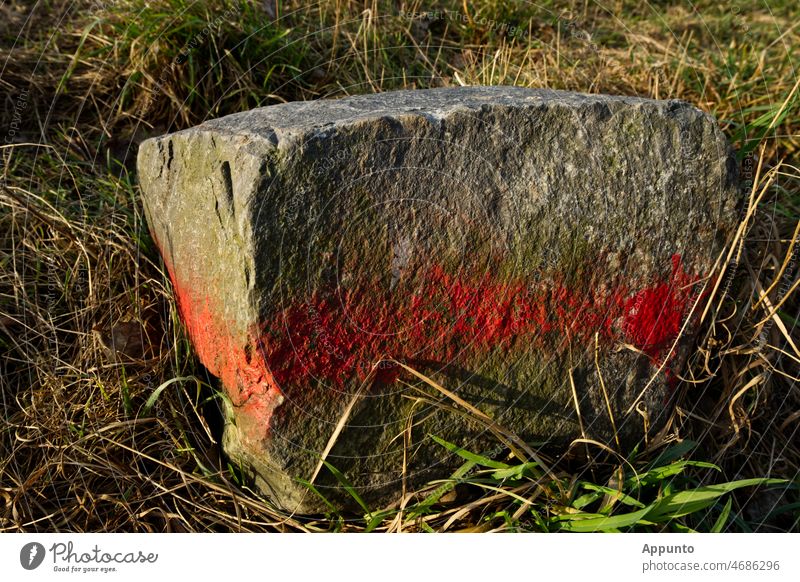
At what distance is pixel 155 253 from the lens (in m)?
→ 2.34

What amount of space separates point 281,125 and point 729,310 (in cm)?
135

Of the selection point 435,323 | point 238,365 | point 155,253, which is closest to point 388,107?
point 435,323

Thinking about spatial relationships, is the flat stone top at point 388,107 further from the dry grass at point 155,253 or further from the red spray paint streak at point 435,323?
the dry grass at point 155,253

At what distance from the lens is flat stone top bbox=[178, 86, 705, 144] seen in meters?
1.78

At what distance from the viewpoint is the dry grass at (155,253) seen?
6.43ft

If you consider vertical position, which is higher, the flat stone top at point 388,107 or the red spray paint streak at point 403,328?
the flat stone top at point 388,107

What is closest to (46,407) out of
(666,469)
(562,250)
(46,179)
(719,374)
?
(46,179)

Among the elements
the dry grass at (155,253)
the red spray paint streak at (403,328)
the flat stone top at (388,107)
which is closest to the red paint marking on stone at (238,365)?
the red spray paint streak at (403,328)

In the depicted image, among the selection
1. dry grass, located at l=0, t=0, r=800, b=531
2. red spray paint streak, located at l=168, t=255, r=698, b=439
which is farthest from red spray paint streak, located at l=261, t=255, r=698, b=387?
dry grass, located at l=0, t=0, r=800, b=531

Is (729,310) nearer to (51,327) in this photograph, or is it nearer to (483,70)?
(483,70)

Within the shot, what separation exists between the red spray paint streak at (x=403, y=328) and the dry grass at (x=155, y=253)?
250 millimetres

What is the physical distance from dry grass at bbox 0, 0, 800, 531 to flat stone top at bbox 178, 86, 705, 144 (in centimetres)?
52

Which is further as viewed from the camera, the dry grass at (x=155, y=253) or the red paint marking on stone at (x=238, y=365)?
the dry grass at (x=155, y=253)

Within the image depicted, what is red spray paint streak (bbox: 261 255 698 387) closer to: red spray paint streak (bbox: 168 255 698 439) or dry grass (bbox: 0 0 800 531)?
red spray paint streak (bbox: 168 255 698 439)
